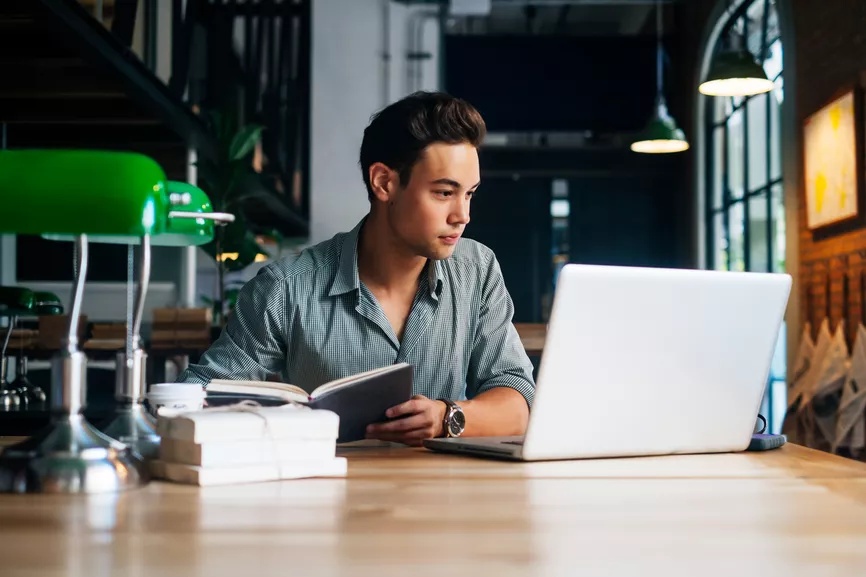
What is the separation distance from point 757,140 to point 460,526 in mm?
7944

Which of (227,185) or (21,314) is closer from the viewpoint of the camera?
(21,314)

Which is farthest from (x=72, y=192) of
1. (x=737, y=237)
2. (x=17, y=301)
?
(x=737, y=237)

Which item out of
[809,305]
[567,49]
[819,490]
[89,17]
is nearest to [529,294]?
[567,49]

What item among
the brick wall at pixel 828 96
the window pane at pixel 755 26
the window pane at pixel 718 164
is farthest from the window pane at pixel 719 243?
the brick wall at pixel 828 96

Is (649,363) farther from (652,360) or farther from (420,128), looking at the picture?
(420,128)

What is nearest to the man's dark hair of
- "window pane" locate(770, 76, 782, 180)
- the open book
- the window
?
the open book

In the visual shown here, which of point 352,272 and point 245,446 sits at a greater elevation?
point 352,272

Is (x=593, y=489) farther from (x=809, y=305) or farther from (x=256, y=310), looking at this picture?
(x=809, y=305)

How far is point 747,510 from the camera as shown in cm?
111

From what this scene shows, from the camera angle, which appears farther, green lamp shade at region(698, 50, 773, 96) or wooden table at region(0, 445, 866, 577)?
green lamp shade at region(698, 50, 773, 96)

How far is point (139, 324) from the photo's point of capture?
133 centimetres

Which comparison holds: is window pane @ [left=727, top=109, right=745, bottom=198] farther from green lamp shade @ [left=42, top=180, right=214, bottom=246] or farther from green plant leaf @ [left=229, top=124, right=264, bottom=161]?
green lamp shade @ [left=42, top=180, right=214, bottom=246]

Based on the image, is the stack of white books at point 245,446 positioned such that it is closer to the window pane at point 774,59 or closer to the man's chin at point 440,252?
the man's chin at point 440,252

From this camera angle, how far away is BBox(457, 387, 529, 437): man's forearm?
2.06 metres
